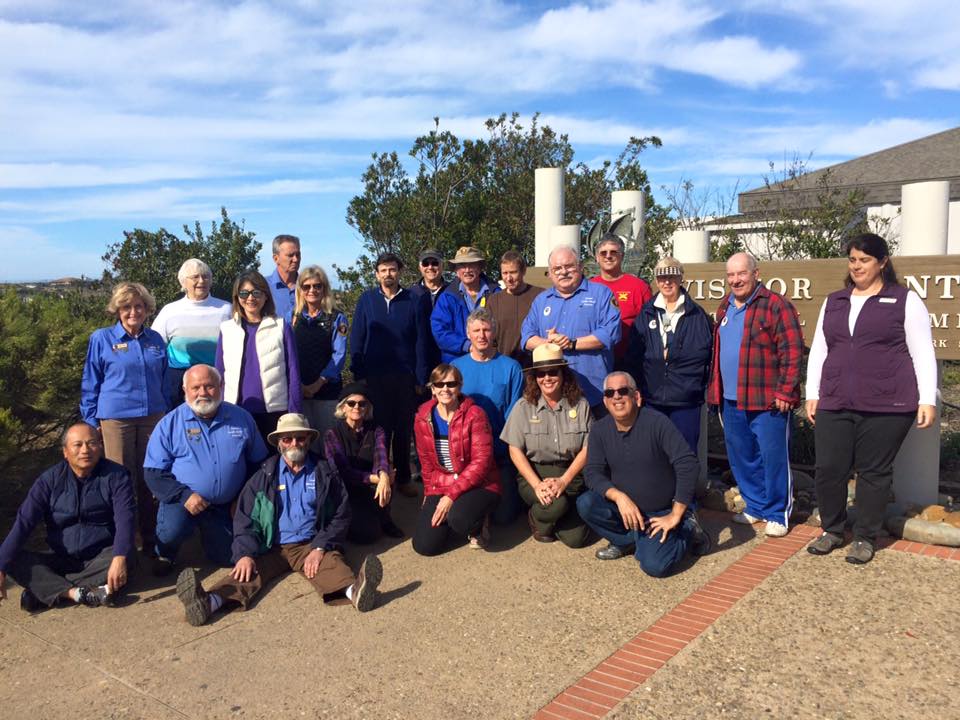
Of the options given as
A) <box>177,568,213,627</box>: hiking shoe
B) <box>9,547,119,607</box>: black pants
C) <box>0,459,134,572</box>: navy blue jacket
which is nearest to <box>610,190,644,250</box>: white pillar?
<box>0,459,134,572</box>: navy blue jacket

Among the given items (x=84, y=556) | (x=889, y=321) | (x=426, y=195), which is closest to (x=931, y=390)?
(x=889, y=321)

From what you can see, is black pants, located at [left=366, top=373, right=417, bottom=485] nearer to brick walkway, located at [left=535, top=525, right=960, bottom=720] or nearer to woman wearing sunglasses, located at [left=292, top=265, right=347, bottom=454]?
woman wearing sunglasses, located at [left=292, top=265, right=347, bottom=454]

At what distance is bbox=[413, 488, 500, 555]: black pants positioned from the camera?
5.01 meters

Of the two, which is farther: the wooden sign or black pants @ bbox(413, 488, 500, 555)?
the wooden sign

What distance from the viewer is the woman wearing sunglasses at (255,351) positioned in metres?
5.22

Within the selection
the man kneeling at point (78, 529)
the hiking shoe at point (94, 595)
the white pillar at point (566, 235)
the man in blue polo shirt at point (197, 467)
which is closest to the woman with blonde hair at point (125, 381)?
the man in blue polo shirt at point (197, 467)

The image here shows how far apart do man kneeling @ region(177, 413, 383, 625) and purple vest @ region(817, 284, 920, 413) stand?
292 centimetres

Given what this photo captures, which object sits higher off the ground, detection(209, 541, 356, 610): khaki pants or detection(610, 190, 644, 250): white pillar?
detection(610, 190, 644, 250): white pillar

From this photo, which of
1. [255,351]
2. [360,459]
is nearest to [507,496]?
[360,459]

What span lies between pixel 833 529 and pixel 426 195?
974cm

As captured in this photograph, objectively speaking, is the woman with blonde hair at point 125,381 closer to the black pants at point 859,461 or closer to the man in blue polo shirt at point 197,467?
the man in blue polo shirt at point 197,467

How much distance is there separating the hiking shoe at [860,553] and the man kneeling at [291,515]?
2.76 metres

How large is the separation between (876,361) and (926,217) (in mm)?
1754

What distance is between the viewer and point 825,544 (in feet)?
15.6
